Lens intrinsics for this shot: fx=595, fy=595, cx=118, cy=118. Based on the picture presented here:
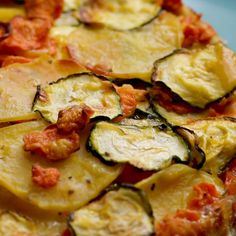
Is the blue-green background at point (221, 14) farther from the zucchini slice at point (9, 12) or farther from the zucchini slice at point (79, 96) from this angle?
the zucchini slice at point (79, 96)

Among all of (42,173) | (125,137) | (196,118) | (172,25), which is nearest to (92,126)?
(125,137)

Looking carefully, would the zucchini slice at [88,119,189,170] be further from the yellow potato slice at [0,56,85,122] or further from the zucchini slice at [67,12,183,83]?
the zucchini slice at [67,12,183,83]

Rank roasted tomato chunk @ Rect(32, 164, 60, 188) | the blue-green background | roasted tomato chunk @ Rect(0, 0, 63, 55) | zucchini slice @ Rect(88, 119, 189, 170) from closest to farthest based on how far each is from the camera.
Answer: roasted tomato chunk @ Rect(32, 164, 60, 188), zucchini slice @ Rect(88, 119, 189, 170), roasted tomato chunk @ Rect(0, 0, 63, 55), the blue-green background

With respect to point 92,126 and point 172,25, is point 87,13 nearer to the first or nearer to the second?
point 172,25

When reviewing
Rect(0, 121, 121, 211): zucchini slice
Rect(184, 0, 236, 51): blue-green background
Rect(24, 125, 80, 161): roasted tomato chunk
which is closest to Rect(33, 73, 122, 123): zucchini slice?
Rect(24, 125, 80, 161): roasted tomato chunk

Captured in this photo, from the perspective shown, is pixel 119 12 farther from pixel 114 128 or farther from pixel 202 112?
pixel 114 128

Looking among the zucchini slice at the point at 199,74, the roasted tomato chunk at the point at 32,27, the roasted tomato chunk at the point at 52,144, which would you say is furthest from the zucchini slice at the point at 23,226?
the roasted tomato chunk at the point at 32,27
